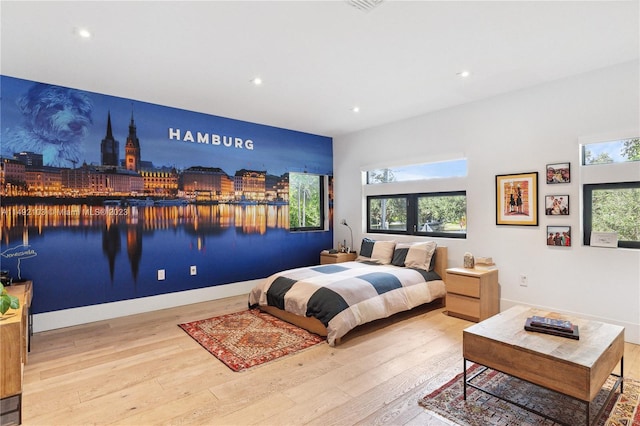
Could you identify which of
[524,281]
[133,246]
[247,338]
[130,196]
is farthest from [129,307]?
[524,281]

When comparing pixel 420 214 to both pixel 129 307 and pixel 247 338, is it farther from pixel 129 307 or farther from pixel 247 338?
pixel 129 307

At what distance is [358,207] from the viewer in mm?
6008

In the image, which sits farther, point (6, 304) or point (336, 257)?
point (336, 257)

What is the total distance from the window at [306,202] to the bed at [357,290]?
1.52m

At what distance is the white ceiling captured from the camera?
2.41 meters

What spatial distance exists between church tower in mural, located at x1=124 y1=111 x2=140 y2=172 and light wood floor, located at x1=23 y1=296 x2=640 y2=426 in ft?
6.40

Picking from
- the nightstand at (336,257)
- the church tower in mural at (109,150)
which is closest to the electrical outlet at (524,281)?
the nightstand at (336,257)

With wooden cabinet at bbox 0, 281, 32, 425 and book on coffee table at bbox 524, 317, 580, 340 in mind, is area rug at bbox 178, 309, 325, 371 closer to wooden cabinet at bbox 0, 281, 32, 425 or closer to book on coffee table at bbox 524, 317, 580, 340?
wooden cabinet at bbox 0, 281, 32, 425

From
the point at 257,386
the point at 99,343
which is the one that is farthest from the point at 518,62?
the point at 99,343

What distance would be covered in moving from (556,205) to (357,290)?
237cm

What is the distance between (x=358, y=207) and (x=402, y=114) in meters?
1.79

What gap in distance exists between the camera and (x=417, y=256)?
4.61m

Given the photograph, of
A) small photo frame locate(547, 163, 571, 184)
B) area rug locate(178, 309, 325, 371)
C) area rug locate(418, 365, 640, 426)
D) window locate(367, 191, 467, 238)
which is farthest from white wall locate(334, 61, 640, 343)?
area rug locate(178, 309, 325, 371)

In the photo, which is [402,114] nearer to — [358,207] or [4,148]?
[358,207]
